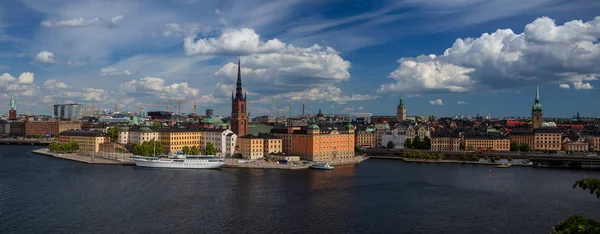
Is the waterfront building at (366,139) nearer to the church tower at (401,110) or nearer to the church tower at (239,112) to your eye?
the church tower at (239,112)

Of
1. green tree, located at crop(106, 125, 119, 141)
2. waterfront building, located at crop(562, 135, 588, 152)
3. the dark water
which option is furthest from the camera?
green tree, located at crop(106, 125, 119, 141)

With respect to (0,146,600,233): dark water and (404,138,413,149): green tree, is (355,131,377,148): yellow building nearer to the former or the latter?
(404,138,413,149): green tree

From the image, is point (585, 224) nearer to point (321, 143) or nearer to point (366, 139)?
point (321, 143)

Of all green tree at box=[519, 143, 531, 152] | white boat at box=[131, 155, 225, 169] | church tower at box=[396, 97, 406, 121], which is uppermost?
church tower at box=[396, 97, 406, 121]

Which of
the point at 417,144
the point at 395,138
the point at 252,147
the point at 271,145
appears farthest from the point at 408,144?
the point at 252,147

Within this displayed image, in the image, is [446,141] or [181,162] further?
[446,141]

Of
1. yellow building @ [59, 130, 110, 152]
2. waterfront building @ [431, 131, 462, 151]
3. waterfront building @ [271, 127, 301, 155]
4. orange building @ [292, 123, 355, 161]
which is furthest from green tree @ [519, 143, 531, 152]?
yellow building @ [59, 130, 110, 152]

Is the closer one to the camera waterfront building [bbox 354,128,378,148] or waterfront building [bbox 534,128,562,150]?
waterfront building [bbox 534,128,562,150]
